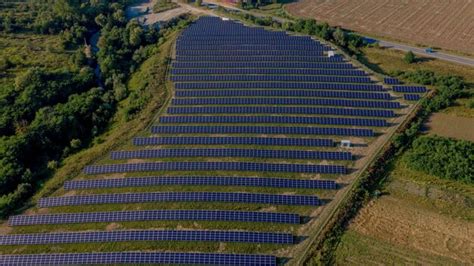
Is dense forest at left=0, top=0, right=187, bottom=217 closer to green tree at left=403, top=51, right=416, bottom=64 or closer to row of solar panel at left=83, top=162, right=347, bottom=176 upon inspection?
row of solar panel at left=83, top=162, right=347, bottom=176

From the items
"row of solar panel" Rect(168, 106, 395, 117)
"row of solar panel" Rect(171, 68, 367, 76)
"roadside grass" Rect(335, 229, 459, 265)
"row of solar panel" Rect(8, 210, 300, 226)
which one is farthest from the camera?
"row of solar panel" Rect(171, 68, 367, 76)

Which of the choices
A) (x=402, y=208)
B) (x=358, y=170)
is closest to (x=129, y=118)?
(x=358, y=170)

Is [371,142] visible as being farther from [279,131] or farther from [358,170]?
[279,131]

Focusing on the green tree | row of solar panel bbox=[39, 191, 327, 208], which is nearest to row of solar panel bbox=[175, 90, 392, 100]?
the green tree

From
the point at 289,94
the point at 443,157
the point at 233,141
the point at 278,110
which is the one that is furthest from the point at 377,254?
the point at 289,94

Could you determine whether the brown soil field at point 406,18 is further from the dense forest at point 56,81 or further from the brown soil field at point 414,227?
the brown soil field at point 414,227

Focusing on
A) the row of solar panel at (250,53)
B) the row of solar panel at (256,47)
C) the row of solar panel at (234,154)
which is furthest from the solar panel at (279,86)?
the row of solar panel at (234,154)

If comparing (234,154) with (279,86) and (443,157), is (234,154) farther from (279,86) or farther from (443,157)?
(443,157)
